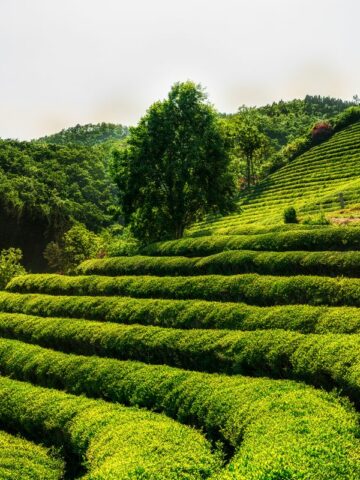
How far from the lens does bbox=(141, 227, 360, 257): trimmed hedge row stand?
22250 millimetres

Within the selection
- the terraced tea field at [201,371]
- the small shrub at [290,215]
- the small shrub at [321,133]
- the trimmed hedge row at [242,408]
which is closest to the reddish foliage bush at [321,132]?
the small shrub at [321,133]

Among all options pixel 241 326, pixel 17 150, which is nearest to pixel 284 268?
pixel 241 326

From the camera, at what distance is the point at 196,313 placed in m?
19.1

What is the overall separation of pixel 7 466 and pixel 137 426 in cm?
384

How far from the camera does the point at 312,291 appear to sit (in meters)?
17.8

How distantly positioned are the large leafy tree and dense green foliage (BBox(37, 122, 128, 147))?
128 metres

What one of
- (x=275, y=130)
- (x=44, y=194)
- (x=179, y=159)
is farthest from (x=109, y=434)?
(x=275, y=130)

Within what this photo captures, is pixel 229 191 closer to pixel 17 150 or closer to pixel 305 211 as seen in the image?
pixel 305 211

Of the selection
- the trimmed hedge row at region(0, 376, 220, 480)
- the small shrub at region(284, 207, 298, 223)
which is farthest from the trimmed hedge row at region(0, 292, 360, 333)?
the small shrub at region(284, 207, 298, 223)

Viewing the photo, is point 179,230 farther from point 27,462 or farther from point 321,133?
point 321,133

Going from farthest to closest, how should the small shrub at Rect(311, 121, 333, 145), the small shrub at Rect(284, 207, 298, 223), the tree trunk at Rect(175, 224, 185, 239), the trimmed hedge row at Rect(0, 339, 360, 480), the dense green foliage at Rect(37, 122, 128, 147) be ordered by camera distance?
the dense green foliage at Rect(37, 122, 128, 147), the small shrub at Rect(311, 121, 333, 145), the tree trunk at Rect(175, 224, 185, 239), the small shrub at Rect(284, 207, 298, 223), the trimmed hedge row at Rect(0, 339, 360, 480)

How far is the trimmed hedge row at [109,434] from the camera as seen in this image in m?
9.71

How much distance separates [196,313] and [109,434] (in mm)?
7568

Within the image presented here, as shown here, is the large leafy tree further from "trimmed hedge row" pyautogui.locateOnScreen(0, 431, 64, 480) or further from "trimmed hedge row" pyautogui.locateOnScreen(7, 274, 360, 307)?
"trimmed hedge row" pyautogui.locateOnScreen(0, 431, 64, 480)
